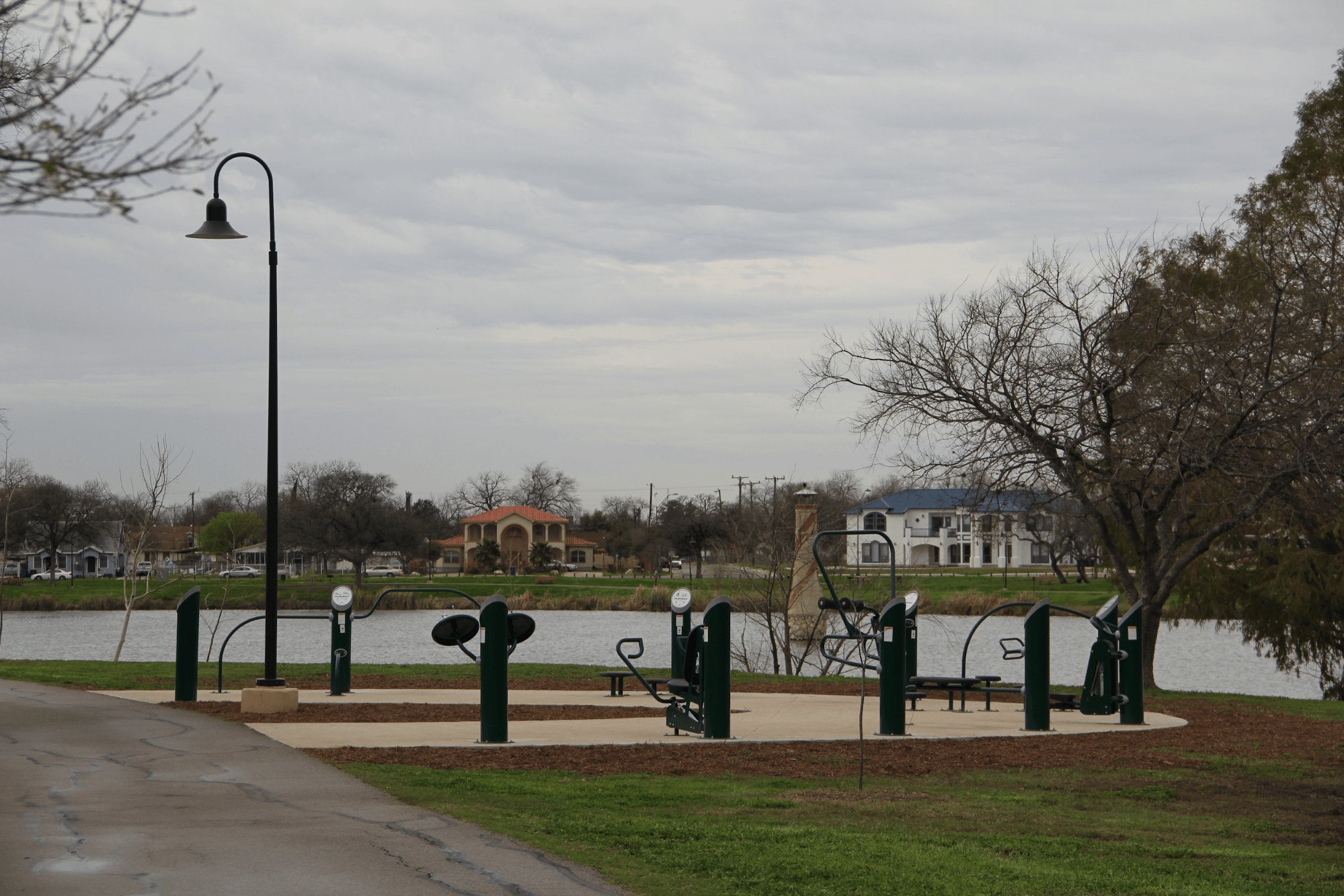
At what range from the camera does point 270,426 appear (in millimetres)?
15344

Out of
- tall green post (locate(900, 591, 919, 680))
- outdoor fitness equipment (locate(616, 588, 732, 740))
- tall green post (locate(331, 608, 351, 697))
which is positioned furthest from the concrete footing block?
tall green post (locate(900, 591, 919, 680))

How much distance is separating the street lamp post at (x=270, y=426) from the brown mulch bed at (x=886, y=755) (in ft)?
13.4

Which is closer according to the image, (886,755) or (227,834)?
(227,834)

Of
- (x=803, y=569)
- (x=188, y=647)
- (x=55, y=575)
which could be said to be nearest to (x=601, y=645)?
(x=803, y=569)

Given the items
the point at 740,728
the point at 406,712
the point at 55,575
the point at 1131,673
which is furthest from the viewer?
the point at 55,575

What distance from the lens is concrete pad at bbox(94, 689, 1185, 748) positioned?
12.2 metres

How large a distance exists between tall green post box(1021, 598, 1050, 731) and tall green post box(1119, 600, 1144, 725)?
137 centimetres

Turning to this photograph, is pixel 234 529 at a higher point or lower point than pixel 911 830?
higher

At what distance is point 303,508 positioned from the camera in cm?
8556

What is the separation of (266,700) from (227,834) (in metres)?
7.32

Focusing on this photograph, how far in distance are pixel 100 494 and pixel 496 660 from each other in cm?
9616

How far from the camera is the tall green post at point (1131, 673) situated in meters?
14.6

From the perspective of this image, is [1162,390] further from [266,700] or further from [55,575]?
[55,575]

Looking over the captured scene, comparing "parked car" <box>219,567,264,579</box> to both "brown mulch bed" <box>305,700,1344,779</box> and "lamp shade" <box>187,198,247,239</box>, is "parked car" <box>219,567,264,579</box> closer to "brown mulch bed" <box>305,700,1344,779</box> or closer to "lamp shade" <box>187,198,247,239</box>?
"lamp shade" <box>187,198,247,239</box>
